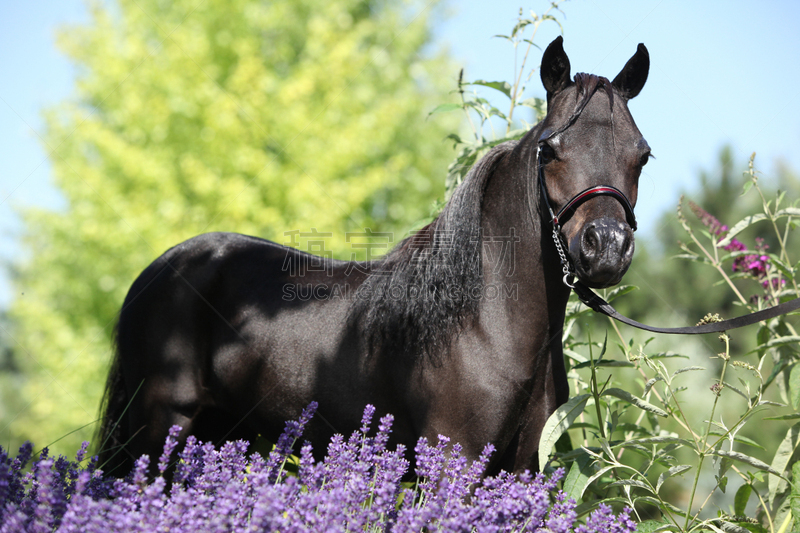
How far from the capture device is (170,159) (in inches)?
333

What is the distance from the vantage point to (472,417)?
217 centimetres

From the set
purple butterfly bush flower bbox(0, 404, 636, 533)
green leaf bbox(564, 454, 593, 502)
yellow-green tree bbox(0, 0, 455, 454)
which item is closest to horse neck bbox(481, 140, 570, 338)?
green leaf bbox(564, 454, 593, 502)

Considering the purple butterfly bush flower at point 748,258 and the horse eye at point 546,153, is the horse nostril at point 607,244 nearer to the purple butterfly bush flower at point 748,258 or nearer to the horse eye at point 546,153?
the horse eye at point 546,153

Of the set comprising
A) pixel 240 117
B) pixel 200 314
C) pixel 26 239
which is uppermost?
pixel 240 117

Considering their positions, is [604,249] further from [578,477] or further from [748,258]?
[748,258]

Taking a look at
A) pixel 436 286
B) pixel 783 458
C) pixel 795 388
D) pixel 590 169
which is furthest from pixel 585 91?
pixel 783 458

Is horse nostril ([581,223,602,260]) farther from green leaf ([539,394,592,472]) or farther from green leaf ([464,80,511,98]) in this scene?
green leaf ([464,80,511,98])

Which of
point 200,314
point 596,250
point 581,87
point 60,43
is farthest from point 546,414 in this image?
point 60,43

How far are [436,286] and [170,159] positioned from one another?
744cm

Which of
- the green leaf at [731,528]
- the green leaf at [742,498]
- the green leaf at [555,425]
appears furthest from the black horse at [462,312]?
the green leaf at [742,498]

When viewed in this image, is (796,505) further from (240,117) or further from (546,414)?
(240,117)

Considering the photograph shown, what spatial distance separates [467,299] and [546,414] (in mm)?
587

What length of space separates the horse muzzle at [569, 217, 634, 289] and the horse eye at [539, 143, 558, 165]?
1.22ft

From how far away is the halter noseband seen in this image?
6.39ft
